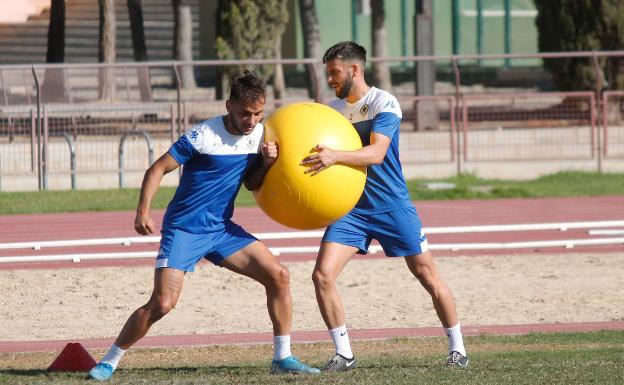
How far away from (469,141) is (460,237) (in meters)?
7.07

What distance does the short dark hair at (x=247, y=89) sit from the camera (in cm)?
775

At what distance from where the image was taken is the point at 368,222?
8.36 m

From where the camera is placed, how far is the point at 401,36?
41.1 metres

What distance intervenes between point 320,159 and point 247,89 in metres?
0.62

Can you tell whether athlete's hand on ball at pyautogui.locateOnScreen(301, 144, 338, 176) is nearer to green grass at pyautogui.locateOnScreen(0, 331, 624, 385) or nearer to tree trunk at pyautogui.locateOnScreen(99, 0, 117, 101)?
green grass at pyautogui.locateOnScreen(0, 331, 624, 385)

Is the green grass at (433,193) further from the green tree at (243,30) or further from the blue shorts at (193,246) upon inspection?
the blue shorts at (193,246)

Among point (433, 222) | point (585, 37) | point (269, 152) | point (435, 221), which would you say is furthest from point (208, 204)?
point (585, 37)

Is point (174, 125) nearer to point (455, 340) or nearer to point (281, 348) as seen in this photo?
point (281, 348)

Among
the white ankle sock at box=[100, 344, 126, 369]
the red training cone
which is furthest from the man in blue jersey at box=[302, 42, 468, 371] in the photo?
the red training cone

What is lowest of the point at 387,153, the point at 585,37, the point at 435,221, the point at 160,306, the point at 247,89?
the point at 435,221

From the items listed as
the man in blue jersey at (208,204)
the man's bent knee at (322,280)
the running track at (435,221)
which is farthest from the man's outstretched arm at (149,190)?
the running track at (435,221)

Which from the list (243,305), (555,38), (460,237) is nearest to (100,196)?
(460,237)

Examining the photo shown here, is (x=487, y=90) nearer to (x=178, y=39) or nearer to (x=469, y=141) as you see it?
(x=178, y=39)

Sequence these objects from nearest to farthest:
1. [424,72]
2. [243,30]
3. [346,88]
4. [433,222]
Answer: [346,88] < [433,222] < [424,72] < [243,30]
